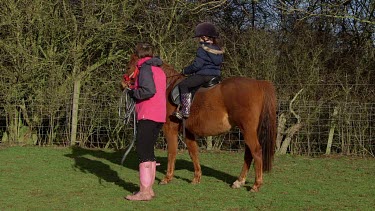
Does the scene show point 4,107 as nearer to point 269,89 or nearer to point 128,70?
point 128,70

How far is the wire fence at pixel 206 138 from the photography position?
11.5 meters

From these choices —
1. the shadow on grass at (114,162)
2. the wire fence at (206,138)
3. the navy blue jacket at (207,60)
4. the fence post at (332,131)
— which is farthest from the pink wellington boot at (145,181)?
the fence post at (332,131)

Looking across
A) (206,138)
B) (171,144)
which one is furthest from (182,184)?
(206,138)

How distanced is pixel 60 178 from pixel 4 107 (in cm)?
519

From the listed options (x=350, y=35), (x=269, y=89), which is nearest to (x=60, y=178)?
(x=269, y=89)

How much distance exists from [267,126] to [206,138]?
16.1ft

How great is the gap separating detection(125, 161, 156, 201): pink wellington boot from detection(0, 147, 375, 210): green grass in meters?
0.10

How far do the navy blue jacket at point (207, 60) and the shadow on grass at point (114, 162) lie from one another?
5.51ft

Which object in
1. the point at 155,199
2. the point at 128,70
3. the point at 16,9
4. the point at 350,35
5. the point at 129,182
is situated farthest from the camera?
the point at 350,35

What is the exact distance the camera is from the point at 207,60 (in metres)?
7.49

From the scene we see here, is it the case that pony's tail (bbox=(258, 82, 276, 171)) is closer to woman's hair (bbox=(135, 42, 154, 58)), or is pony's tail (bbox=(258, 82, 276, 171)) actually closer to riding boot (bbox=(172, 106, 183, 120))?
riding boot (bbox=(172, 106, 183, 120))

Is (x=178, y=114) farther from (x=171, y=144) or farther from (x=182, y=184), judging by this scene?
(x=182, y=184)

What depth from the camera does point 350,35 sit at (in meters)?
14.9

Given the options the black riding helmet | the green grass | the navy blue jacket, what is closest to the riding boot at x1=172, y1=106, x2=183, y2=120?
the navy blue jacket
